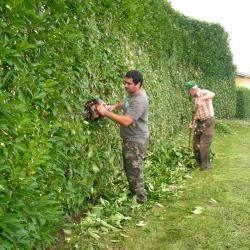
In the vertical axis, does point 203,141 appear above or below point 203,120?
below

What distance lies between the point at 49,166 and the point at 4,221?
3.84 ft

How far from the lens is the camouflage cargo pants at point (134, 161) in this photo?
6535mm

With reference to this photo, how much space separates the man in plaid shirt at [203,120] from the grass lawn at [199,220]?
2.29 feet

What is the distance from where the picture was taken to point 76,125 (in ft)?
17.1

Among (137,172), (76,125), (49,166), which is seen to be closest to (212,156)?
(137,172)

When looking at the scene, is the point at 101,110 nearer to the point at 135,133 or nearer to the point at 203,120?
the point at 135,133

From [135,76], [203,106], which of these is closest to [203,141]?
[203,106]

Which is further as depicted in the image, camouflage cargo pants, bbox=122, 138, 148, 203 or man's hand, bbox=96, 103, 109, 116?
camouflage cargo pants, bbox=122, 138, 148, 203

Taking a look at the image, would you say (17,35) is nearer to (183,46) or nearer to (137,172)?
(137,172)

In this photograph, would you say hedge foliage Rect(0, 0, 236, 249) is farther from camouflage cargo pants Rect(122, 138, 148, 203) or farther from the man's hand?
camouflage cargo pants Rect(122, 138, 148, 203)

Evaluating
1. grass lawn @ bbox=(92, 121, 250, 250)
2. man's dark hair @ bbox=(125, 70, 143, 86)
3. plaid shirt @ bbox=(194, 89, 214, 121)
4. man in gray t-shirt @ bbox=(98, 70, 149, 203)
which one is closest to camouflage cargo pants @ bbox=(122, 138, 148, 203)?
man in gray t-shirt @ bbox=(98, 70, 149, 203)

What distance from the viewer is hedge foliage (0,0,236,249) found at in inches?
136

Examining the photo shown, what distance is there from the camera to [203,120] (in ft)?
33.2

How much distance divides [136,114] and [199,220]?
1.74 meters
